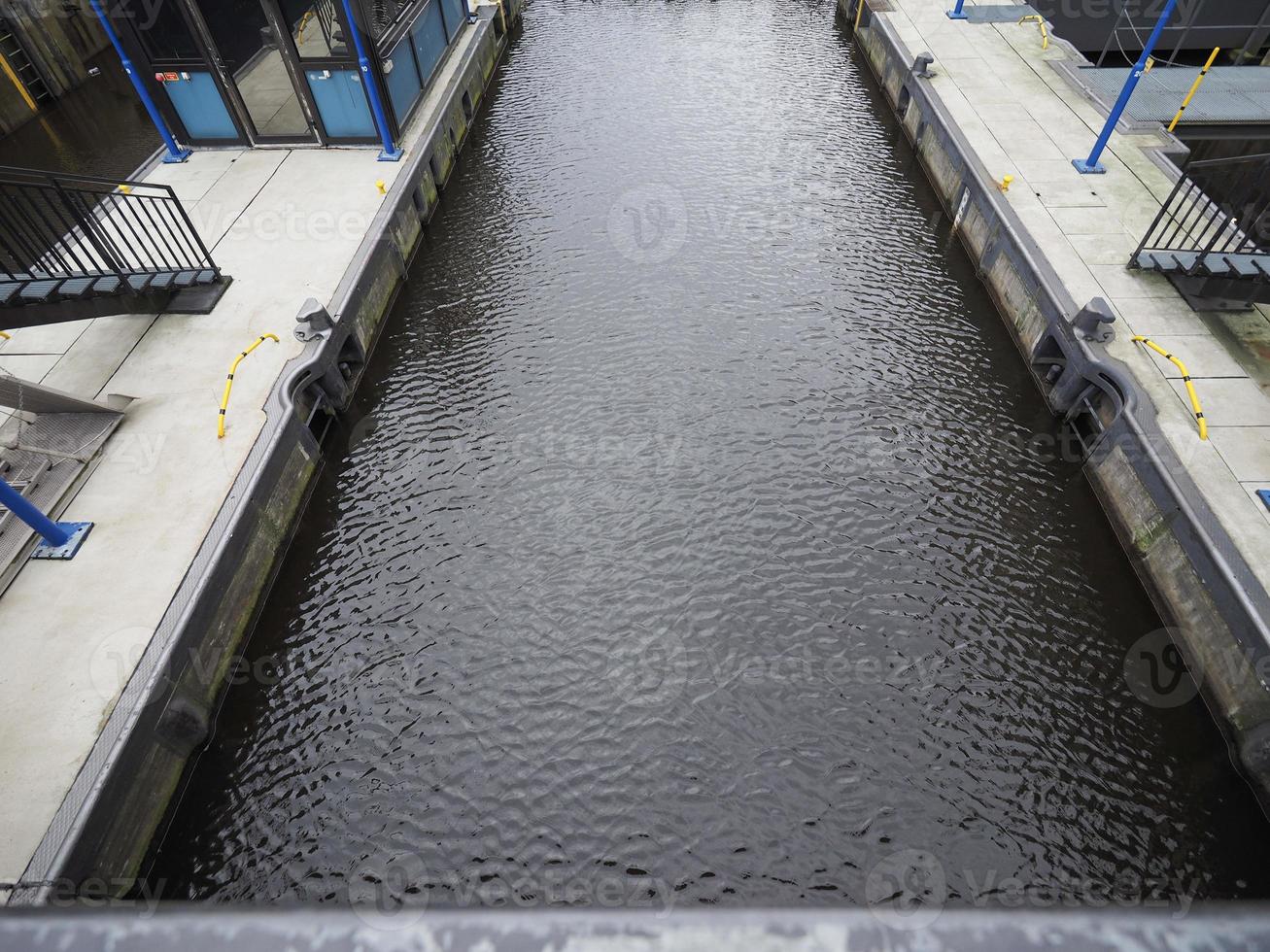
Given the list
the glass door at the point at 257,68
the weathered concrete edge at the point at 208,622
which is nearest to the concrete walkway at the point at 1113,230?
the weathered concrete edge at the point at 208,622

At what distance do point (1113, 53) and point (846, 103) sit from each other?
8349 millimetres

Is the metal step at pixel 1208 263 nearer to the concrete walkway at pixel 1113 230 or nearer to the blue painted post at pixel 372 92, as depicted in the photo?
the concrete walkway at pixel 1113 230

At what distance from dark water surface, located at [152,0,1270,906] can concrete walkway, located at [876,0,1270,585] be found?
1.53 meters

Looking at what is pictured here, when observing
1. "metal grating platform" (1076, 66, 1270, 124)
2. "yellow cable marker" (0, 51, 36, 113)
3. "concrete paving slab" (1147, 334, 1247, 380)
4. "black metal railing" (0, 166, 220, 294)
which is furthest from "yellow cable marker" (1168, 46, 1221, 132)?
"yellow cable marker" (0, 51, 36, 113)

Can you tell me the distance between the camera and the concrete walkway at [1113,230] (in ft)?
31.2

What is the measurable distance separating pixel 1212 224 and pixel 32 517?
16.9m

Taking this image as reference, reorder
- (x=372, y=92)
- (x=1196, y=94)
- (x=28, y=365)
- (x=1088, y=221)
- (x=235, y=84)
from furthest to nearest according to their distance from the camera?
(x=1196, y=94) < (x=235, y=84) < (x=372, y=92) < (x=1088, y=221) < (x=28, y=365)

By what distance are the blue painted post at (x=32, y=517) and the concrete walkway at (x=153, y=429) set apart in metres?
0.29

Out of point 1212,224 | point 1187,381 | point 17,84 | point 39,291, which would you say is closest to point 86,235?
point 39,291

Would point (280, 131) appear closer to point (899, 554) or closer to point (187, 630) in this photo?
point (187, 630)

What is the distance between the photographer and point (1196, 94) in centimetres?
1673

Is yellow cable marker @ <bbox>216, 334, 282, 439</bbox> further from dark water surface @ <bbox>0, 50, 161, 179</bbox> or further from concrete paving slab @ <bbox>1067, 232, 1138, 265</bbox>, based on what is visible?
concrete paving slab @ <bbox>1067, 232, 1138, 265</bbox>

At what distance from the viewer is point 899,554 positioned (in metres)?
10.0

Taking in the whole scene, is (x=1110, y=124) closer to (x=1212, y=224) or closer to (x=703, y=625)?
(x=1212, y=224)
